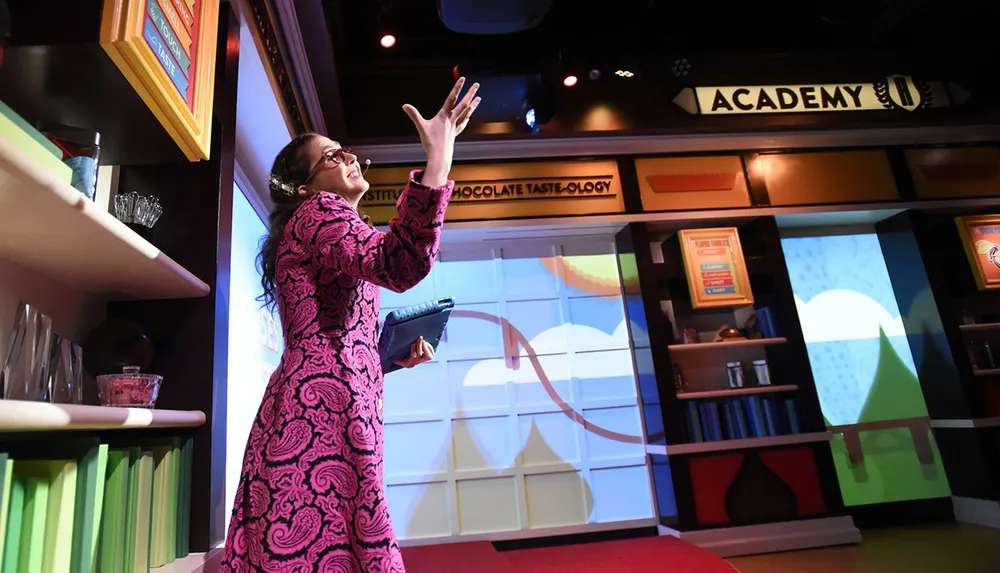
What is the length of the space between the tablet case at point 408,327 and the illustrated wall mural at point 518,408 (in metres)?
2.17

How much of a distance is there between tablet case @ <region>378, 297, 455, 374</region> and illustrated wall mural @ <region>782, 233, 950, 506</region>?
131 inches

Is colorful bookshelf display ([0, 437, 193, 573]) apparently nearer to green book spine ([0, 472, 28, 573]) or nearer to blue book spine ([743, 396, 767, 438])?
green book spine ([0, 472, 28, 573])

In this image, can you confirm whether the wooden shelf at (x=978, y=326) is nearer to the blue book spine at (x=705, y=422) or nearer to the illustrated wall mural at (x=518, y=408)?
the blue book spine at (x=705, y=422)

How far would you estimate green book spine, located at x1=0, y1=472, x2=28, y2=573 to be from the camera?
2.30 ft

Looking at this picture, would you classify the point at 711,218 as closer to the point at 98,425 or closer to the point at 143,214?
the point at 143,214

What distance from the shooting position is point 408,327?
119cm

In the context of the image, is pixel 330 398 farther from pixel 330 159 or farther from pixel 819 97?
pixel 819 97

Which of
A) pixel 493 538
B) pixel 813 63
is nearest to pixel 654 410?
pixel 493 538

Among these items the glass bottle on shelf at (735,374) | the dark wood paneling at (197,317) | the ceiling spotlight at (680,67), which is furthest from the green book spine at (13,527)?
the ceiling spotlight at (680,67)

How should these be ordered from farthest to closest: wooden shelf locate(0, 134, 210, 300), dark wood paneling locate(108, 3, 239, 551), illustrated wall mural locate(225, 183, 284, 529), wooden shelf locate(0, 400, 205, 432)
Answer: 1. illustrated wall mural locate(225, 183, 284, 529)
2. dark wood paneling locate(108, 3, 239, 551)
3. wooden shelf locate(0, 134, 210, 300)
4. wooden shelf locate(0, 400, 205, 432)

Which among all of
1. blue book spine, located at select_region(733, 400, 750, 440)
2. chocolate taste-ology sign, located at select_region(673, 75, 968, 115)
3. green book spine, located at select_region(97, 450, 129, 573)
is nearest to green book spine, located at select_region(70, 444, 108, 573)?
green book spine, located at select_region(97, 450, 129, 573)

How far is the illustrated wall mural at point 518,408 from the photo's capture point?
→ 3246 mm

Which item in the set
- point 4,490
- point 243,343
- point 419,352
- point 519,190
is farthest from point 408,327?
point 519,190

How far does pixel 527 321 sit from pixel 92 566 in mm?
2765
